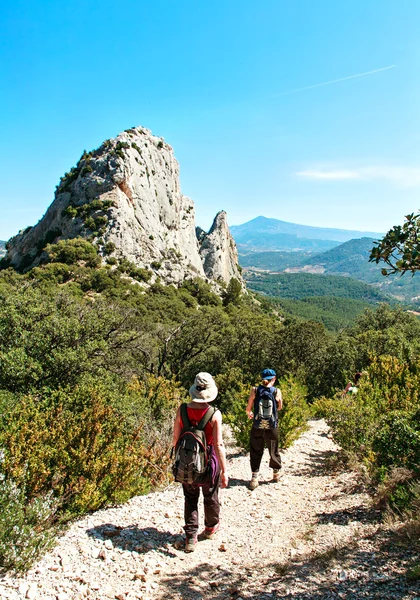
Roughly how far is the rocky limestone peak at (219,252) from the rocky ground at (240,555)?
81365 millimetres

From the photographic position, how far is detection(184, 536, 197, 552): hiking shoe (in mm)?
4398

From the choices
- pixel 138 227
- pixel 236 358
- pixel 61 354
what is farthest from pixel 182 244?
pixel 61 354

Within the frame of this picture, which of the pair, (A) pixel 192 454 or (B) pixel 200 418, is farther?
(B) pixel 200 418

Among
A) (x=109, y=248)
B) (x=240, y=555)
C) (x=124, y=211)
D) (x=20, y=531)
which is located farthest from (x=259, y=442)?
(x=124, y=211)

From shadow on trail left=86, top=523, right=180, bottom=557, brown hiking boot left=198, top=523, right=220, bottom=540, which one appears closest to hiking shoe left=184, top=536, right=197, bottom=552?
shadow on trail left=86, top=523, right=180, bottom=557

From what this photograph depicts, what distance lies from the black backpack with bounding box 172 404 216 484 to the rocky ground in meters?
0.95

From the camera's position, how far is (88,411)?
6.21 m

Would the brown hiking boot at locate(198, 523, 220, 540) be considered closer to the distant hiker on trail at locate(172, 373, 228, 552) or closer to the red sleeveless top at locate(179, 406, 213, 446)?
the distant hiker on trail at locate(172, 373, 228, 552)

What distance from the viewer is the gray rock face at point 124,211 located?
56312mm

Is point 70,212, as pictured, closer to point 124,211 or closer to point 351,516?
point 124,211

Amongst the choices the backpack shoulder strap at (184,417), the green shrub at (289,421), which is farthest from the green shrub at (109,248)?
the backpack shoulder strap at (184,417)

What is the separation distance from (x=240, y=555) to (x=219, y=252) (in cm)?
8921

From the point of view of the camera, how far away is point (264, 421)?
6.28m

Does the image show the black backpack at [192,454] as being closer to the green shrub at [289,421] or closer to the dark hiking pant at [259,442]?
the dark hiking pant at [259,442]
